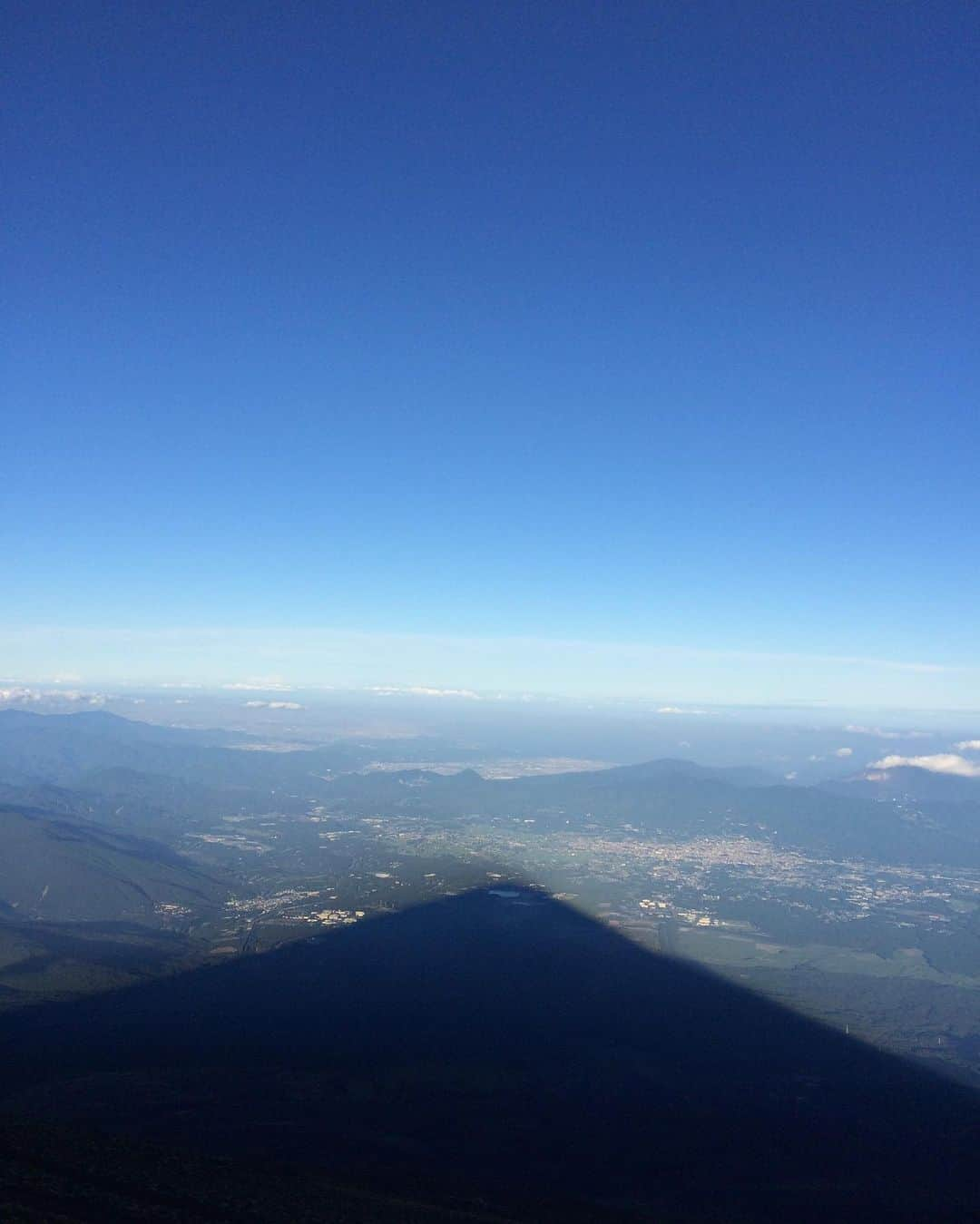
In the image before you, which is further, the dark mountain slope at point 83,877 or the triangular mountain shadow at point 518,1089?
the dark mountain slope at point 83,877

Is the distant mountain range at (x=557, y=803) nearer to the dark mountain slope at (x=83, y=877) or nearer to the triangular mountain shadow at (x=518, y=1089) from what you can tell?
the dark mountain slope at (x=83, y=877)

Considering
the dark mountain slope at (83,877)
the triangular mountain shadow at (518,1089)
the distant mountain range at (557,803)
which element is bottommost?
the distant mountain range at (557,803)

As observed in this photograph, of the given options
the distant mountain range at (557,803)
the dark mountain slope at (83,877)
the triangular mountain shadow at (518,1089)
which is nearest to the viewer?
the triangular mountain shadow at (518,1089)

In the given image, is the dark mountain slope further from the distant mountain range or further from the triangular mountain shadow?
the distant mountain range

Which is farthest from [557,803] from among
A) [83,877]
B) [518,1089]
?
[518,1089]

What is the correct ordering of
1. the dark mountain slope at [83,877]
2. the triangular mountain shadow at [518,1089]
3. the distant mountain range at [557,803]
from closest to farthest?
the triangular mountain shadow at [518,1089] < the dark mountain slope at [83,877] < the distant mountain range at [557,803]

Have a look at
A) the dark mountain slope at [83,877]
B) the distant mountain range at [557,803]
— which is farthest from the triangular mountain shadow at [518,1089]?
the distant mountain range at [557,803]

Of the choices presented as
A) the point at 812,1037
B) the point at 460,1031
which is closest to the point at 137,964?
the point at 460,1031

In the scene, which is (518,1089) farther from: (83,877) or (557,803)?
(557,803)

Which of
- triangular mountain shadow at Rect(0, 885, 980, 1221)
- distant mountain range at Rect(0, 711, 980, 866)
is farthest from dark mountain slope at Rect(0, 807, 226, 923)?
distant mountain range at Rect(0, 711, 980, 866)
